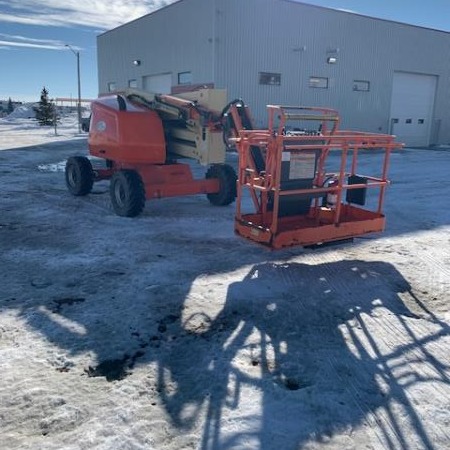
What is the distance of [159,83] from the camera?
85.3 ft

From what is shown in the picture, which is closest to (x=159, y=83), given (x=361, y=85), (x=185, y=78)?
(x=185, y=78)

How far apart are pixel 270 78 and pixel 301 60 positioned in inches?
78.8

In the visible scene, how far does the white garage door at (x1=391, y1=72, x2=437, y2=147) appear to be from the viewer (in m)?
26.8

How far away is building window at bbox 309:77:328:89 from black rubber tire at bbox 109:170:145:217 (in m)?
18.2

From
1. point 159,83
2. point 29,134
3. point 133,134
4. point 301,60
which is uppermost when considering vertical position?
point 301,60

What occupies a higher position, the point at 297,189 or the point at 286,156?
the point at 286,156

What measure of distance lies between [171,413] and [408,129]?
28.2 m

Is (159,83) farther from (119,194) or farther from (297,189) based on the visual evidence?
(297,189)

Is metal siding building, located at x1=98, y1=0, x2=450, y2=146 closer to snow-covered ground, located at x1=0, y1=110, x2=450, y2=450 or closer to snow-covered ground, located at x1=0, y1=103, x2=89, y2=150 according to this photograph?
snow-covered ground, located at x1=0, y1=103, x2=89, y2=150

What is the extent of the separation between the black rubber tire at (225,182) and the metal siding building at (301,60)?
13.4 m

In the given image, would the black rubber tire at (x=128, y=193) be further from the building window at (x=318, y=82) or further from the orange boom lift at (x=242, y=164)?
the building window at (x=318, y=82)

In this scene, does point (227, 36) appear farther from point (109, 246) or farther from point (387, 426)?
point (387, 426)

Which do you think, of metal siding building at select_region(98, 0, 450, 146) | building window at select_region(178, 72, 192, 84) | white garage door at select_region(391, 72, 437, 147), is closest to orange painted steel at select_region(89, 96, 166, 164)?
metal siding building at select_region(98, 0, 450, 146)

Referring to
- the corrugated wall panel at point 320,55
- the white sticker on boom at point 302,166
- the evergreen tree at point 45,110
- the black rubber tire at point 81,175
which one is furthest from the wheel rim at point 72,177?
the evergreen tree at point 45,110
